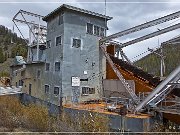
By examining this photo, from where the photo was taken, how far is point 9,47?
123500 millimetres

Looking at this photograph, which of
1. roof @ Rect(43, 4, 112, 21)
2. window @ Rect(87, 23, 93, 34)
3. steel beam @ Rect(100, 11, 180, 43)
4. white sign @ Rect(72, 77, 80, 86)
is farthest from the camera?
window @ Rect(87, 23, 93, 34)

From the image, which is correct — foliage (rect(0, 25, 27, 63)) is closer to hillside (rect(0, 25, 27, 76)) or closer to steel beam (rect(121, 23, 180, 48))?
hillside (rect(0, 25, 27, 76))

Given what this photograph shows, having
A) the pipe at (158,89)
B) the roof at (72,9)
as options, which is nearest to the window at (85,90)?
the roof at (72,9)

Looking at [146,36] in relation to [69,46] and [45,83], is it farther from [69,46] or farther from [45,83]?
[45,83]

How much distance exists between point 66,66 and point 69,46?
2.13 meters

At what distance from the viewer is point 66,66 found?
1032 inches

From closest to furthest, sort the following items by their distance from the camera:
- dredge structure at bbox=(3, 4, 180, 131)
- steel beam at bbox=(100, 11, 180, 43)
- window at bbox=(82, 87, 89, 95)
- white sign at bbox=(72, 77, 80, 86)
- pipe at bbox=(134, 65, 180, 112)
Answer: pipe at bbox=(134, 65, 180, 112) < dredge structure at bbox=(3, 4, 180, 131) < steel beam at bbox=(100, 11, 180, 43) < white sign at bbox=(72, 77, 80, 86) < window at bbox=(82, 87, 89, 95)

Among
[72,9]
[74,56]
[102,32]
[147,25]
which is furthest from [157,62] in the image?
[147,25]

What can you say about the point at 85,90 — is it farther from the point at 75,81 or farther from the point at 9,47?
the point at 9,47

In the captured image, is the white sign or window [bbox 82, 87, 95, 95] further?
window [bbox 82, 87, 95, 95]

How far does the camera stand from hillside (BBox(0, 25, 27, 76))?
86.6m

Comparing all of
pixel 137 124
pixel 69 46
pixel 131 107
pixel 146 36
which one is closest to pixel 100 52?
pixel 69 46

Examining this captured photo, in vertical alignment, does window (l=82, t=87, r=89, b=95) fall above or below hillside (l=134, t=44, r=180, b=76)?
below

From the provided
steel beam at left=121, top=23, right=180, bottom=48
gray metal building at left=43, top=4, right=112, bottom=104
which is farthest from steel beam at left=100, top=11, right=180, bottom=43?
gray metal building at left=43, top=4, right=112, bottom=104
